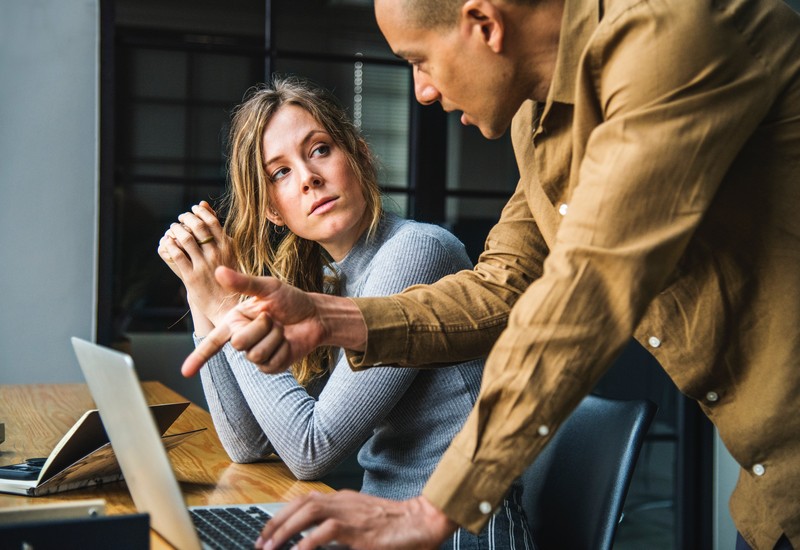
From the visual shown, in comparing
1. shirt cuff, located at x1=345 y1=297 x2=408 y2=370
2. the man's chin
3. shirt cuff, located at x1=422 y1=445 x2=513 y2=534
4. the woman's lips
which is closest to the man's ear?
the man's chin

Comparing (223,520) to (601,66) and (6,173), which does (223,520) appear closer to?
(601,66)

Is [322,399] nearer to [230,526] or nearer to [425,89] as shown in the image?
[230,526]

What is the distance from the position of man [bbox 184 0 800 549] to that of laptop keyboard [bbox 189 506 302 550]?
12 cm

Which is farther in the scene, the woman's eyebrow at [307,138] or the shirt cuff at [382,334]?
the woman's eyebrow at [307,138]

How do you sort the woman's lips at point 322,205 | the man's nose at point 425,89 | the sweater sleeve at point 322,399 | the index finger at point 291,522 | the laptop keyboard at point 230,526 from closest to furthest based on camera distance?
the index finger at point 291,522 → the laptop keyboard at point 230,526 → the man's nose at point 425,89 → the sweater sleeve at point 322,399 → the woman's lips at point 322,205

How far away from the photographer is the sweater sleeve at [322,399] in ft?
4.69

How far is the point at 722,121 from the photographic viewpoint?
0.89 m

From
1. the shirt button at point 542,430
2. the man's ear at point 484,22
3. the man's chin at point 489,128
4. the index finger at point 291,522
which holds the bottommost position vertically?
the index finger at point 291,522

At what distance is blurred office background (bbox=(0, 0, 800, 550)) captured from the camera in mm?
3229

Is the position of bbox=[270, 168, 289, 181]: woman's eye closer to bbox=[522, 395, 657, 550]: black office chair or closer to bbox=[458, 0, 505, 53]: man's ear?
bbox=[522, 395, 657, 550]: black office chair

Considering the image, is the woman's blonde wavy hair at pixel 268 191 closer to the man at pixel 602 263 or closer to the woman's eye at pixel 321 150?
the woman's eye at pixel 321 150

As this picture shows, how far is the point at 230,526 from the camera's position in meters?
1.07

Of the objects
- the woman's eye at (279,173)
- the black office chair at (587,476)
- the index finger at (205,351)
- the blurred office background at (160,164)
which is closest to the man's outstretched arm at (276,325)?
the index finger at (205,351)

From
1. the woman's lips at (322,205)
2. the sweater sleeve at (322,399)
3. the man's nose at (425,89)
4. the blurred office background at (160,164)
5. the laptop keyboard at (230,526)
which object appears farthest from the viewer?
the blurred office background at (160,164)
